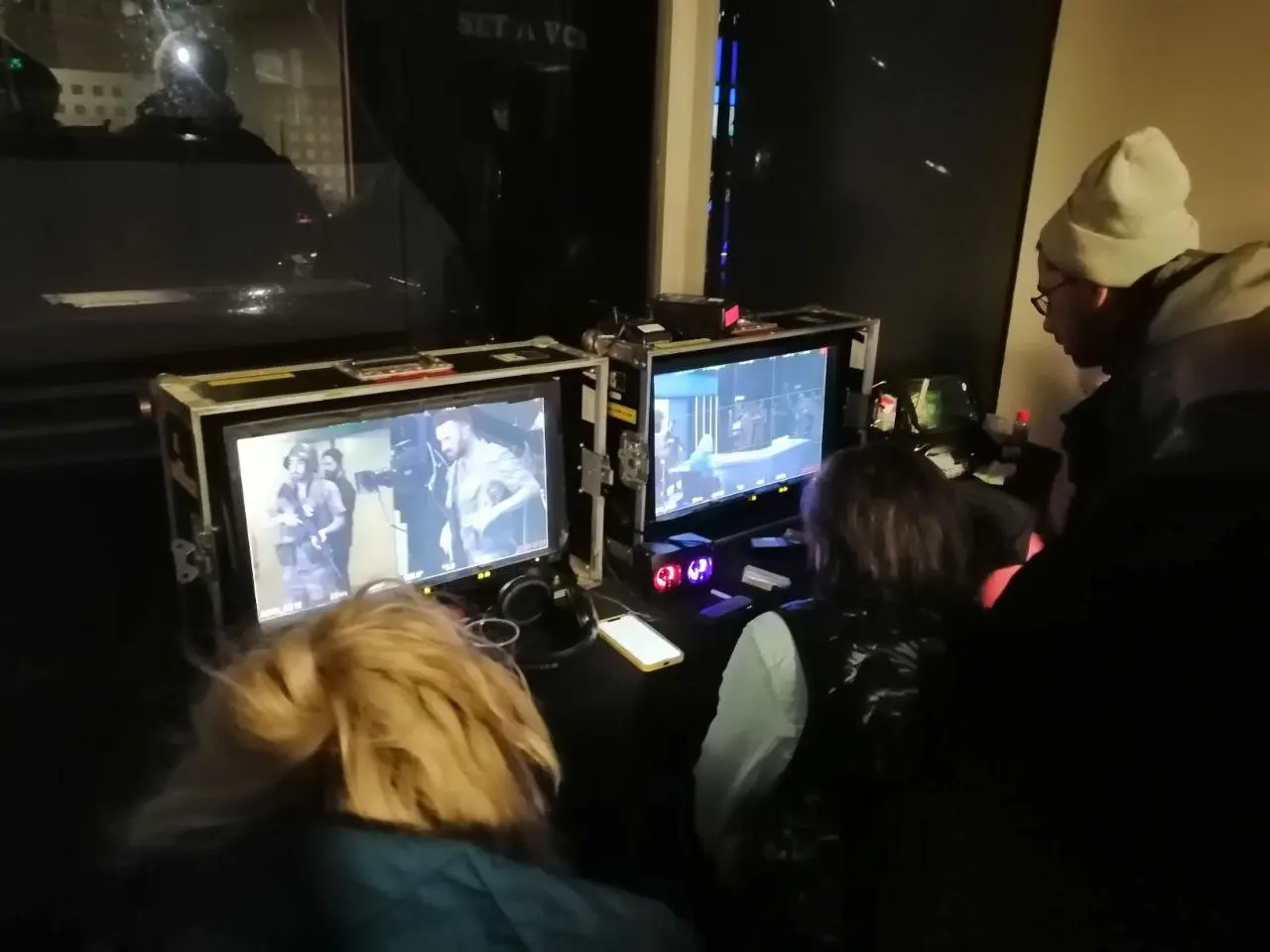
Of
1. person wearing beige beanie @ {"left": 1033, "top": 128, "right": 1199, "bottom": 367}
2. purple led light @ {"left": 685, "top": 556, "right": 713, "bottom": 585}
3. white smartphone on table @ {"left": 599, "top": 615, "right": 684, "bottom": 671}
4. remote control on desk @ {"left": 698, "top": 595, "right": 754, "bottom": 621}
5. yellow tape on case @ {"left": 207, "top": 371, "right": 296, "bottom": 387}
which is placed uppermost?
person wearing beige beanie @ {"left": 1033, "top": 128, "right": 1199, "bottom": 367}

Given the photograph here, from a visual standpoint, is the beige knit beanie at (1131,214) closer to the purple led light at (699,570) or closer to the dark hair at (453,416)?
the purple led light at (699,570)

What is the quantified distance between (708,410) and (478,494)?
0.49 meters

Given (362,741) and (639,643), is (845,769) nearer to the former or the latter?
(639,643)

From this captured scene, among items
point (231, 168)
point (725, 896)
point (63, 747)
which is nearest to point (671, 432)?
point (725, 896)

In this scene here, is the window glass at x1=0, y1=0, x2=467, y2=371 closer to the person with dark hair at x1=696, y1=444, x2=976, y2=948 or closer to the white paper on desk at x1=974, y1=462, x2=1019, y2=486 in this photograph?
the person with dark hair at x1=696, y1=444, x2=976, y2=948

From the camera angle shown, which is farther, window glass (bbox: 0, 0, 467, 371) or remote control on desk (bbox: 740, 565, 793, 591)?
remote control on desk (bbox: 740, 565, 793, 591)

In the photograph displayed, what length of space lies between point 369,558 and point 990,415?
172cm

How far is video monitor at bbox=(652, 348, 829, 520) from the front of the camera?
72.0 inches

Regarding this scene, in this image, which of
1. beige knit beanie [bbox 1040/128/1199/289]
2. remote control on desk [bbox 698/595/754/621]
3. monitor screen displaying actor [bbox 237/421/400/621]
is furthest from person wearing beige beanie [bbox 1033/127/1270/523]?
monitor screen displaying actor [bbox 237/421/400/621]

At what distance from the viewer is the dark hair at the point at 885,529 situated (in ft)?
4.71

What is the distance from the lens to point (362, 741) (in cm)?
83

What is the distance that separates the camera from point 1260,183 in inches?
89.2

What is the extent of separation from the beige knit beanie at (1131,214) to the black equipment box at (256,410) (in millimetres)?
944

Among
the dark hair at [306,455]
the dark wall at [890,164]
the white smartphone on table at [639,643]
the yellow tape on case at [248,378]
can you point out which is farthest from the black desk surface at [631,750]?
the dark wall at [890,164]
